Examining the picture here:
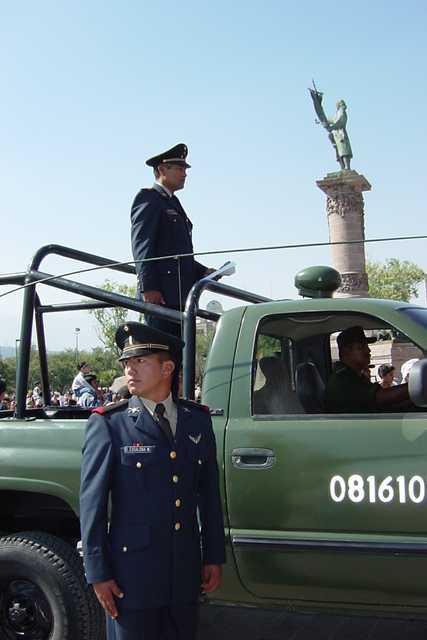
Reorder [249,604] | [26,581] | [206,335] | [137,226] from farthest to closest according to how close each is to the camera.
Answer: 1. [137,226]
2. [206,335]
3. [26,581]
4. [249,604]

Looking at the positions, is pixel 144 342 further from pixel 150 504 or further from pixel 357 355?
pixel 357 355

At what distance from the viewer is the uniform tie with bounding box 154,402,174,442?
2.72m

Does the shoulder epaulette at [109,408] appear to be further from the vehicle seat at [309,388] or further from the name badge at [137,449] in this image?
the vehicle seat at [309,388]

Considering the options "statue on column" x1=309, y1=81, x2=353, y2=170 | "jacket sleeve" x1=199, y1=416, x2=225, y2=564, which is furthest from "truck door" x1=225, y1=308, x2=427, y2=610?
"statue on column" x1=309, y1=81, x2=353, y2=170

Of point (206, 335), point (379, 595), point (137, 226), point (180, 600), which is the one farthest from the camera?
point (137, 226)

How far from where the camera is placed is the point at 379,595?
3021 millimetres

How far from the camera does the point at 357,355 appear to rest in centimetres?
378

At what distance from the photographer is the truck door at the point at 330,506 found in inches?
117

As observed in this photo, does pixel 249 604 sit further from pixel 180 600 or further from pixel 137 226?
pixel 137 226

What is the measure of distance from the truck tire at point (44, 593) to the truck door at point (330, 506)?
756 millimetres

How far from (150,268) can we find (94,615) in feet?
6.04

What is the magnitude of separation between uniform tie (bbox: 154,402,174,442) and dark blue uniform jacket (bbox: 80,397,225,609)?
0.06ft

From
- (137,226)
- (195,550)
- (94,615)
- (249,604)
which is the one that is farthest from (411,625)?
(137,226)

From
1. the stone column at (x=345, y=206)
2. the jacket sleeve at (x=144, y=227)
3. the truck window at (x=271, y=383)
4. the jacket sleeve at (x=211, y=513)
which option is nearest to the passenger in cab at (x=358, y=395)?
the truck window at (x=271, y=383)
